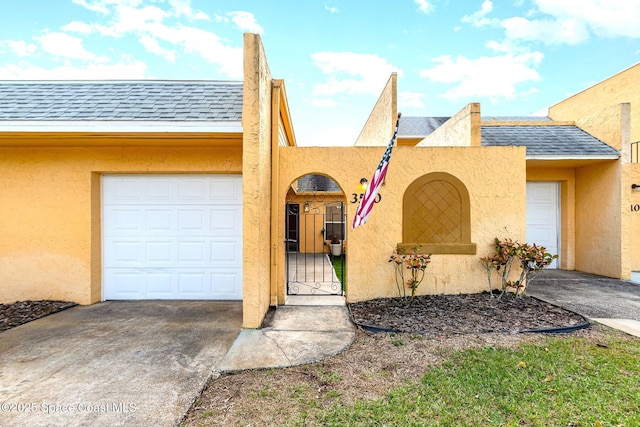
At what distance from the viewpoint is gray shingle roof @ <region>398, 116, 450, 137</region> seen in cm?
1691

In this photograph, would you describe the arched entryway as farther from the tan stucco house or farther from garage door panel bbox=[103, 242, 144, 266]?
garage door panel bbox=[103, 242, 144, 266]

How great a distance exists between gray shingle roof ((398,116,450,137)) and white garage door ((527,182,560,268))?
8.66 meters

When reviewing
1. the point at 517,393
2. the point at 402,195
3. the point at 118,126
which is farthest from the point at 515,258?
the point at 118,126

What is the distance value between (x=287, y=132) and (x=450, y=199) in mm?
5447

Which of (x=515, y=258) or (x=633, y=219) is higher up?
(x=633, y=219)

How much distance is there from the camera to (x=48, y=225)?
5.78m

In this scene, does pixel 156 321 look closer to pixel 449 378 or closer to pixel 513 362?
pixel 449 378

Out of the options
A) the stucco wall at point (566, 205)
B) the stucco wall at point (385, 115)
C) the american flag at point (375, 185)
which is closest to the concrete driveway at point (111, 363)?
the american flag at point (375, 185)

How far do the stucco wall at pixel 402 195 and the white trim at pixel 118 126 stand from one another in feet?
4.54

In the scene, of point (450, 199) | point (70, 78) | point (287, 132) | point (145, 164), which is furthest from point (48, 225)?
point (450, 199)

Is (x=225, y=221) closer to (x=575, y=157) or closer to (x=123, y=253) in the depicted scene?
(x=123, y=253)

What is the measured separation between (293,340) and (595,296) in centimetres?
663

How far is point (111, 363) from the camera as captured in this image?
11.3 feet

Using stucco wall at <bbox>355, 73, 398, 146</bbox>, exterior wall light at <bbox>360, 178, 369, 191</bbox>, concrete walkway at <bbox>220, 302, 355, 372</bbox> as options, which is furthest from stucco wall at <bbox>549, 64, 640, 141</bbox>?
concrete walkway at <bbox>220, 302, 355, 372</bbox>
